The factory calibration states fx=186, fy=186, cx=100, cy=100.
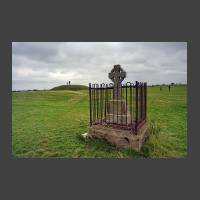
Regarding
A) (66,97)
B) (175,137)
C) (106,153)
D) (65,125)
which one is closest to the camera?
(106,153)

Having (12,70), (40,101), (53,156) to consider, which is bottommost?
(53,156)

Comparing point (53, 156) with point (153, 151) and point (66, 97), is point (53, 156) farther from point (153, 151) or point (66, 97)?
point (66, 97)

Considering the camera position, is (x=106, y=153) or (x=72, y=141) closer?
(x=106, y=153)

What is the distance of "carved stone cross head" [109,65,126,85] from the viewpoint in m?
5.45

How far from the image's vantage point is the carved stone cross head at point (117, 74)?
215 inches

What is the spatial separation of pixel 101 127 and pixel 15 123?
433 cm

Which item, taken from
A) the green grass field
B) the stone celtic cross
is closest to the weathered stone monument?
the stone celtic cross

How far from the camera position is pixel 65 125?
759 cm

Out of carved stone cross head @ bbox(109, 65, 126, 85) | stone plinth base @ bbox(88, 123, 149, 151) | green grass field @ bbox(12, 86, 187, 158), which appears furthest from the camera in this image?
carved stone cross head @ bbox(109, 65, 126, 85)

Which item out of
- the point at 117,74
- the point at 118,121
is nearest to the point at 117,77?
the point at 117,74

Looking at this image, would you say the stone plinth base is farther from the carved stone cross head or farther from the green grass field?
the carved stone cross head

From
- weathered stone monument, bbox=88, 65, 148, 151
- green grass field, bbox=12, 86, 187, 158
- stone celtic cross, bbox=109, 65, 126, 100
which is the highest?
stone celtic cross, bbox=109, 65, 126, 100

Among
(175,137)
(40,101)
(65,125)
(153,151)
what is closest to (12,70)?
(65,125)

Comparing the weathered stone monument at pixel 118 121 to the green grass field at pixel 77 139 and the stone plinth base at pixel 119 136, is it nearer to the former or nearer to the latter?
the stone plinth base at pixel 119 136
